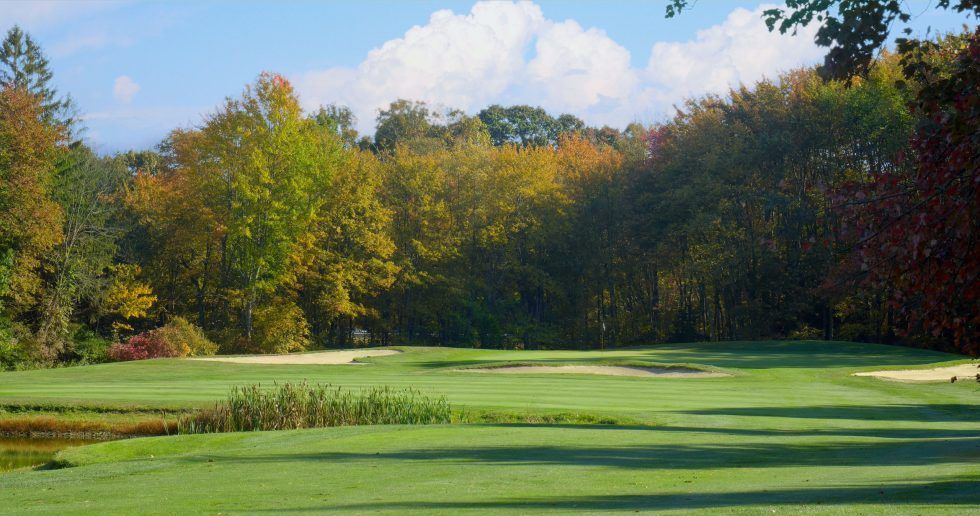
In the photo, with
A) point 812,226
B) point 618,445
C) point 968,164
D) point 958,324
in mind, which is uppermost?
point 812,226

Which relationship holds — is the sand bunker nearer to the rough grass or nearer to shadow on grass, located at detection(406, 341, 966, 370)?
shadow on grass, located at detection(406, 341, 966, 370)

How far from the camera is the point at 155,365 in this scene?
34500 mm

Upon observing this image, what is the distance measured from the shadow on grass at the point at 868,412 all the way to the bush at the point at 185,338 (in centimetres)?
2960

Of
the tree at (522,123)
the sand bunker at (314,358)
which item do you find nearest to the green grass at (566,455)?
the sand bunker at (314,358)


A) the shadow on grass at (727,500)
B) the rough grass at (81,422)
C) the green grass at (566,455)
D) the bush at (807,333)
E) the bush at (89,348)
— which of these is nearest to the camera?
the shadow on grass at (727,500)

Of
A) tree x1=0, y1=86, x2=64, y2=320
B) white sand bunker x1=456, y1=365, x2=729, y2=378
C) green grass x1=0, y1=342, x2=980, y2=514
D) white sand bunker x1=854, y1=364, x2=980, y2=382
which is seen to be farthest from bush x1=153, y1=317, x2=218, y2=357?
white sand bunker x1=854, y1=364, x2=980, y2=382

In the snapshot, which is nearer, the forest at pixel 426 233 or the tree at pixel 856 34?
the tree at pixel 856 34

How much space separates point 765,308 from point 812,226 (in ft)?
15.5

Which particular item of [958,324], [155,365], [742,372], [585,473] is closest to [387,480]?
[585,473]

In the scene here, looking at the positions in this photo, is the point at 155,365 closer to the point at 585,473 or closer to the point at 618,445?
the point at 618,445

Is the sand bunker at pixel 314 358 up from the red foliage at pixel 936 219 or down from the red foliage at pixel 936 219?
down

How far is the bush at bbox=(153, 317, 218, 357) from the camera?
146 feet

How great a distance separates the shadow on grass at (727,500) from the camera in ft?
30.0

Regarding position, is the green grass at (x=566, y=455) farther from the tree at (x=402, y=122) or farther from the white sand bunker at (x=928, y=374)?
the tree at (x=402, y=122)
